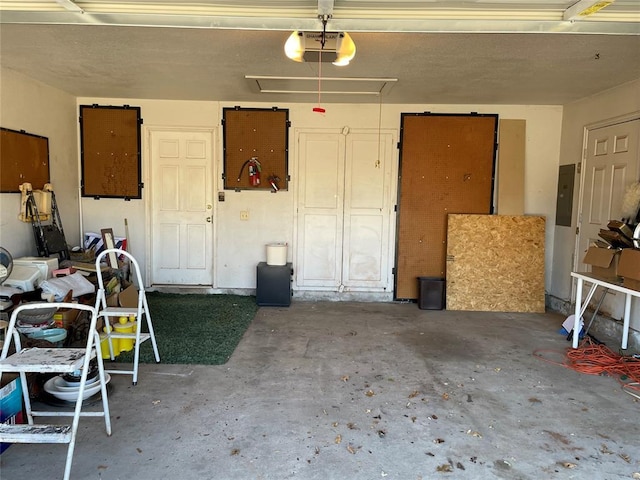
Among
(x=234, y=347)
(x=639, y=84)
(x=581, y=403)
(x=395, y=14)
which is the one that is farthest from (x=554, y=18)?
(x=234, y=347)

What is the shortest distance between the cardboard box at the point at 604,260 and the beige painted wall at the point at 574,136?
1.34 meters

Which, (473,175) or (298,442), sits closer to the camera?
(298,442)

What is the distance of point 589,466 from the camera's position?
2320mm

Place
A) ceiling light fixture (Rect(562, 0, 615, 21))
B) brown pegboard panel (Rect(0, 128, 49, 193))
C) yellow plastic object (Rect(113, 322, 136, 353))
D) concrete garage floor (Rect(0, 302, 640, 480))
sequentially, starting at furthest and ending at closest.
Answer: brown pegboard panel (Rect(0, 128, 49, 193)), yellow plastic object (Rect(113, 322, 136, 353)), ceiling light fixture (Rect(562, 0, 615, 21)), concrete garage floor (Rect(0, 302, 640, 480))

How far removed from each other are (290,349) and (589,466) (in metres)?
2.44

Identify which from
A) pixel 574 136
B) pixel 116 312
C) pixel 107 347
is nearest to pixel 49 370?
pixel 116 312

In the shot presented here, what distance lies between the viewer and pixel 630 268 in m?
3.45

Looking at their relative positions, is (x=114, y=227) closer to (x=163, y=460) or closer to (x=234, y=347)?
(x=234, y=347)

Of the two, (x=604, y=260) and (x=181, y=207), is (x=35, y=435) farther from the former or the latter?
(x=604, y=260)

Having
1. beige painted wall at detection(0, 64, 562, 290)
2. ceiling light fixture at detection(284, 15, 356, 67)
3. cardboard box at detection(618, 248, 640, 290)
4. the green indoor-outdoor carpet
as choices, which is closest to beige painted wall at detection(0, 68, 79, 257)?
beige painted wall at detection(0, 64, 562, 290)

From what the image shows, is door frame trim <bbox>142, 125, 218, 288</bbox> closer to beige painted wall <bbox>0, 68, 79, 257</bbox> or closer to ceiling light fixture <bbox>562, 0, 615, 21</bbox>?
beige painted wall <bbox>0, 68, 79, 257</bbox>

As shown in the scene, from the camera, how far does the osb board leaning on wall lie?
5590mm

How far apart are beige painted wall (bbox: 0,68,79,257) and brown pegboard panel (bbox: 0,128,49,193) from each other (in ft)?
0.26

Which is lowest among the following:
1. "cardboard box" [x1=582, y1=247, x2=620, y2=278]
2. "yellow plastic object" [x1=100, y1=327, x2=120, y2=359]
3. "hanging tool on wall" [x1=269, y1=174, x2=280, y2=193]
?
"yellow plastic object" [x1=100, y1=327, x2=120, y2=359]
